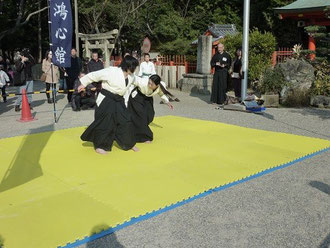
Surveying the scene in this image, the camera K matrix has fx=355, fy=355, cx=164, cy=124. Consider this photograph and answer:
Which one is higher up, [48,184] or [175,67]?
[175,67]

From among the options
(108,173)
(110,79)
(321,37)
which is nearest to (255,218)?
(108,173)

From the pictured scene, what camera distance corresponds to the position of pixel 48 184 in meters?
4.29

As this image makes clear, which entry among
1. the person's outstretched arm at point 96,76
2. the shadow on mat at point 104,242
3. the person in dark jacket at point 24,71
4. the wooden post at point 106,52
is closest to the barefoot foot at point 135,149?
the person's outstretched arm at point 96,76

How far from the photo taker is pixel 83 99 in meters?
10.0

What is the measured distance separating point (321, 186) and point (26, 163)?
3.98m

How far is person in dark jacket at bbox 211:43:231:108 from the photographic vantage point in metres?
10.5

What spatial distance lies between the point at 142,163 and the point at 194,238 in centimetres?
216

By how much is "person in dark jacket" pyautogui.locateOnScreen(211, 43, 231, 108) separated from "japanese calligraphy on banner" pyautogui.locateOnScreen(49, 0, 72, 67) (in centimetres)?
459

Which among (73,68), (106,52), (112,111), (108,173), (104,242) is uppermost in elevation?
(106,52)

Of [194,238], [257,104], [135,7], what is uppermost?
[135,7]

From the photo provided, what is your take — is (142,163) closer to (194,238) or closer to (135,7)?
(194,238)

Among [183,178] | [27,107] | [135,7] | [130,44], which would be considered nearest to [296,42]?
[135,7]

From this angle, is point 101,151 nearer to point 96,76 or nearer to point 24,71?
point 96,76

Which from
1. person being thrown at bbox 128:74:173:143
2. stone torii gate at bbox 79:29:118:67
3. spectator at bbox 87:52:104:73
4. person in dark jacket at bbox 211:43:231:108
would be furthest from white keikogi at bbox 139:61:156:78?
stone torii gate at bbox 79:29:118:67
